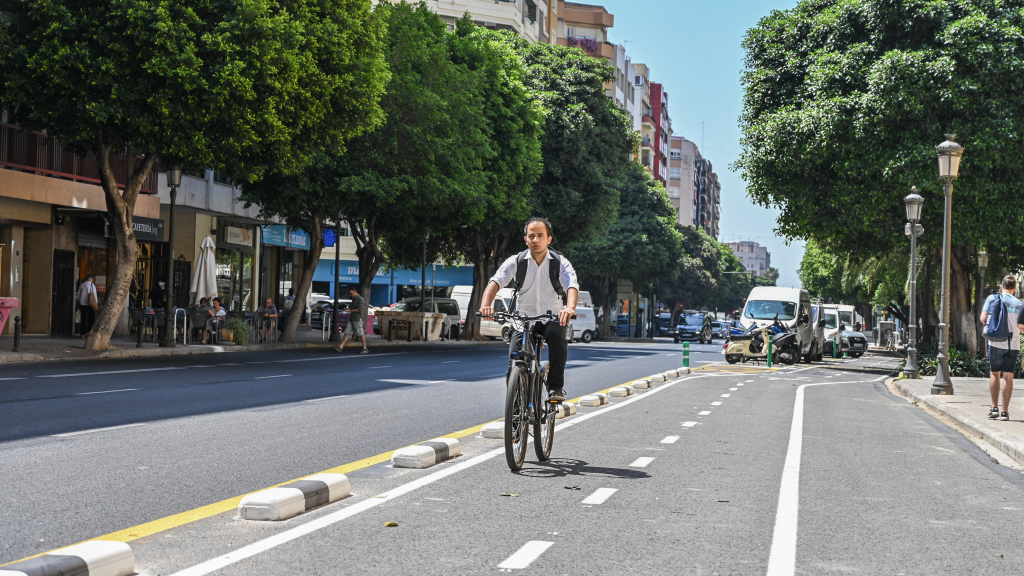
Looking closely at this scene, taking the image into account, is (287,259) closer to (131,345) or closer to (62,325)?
(62,325)

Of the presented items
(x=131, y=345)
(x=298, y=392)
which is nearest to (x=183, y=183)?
(x=131, y=345)

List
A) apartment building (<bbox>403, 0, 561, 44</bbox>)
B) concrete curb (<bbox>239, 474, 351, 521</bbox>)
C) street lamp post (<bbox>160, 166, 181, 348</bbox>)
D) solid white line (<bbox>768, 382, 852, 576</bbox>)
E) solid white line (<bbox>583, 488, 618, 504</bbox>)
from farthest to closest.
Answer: apartment building (<bbox>403, 0, 561, 44</bbox>) → street lamp post (<bbox>160, 166, 181, 348</bbox>) → solid white line (<bbox>583, 488, 618, 504</bbox>) → concrete curb (<bbox>239, 474, 351, 521</bbox>) → solid white line (<bbox>768, 382, 852, 576</bbox>)

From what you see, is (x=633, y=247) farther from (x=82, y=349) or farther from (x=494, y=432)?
(x=494, y=432)

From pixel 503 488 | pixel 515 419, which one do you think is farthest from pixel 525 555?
pixel 515 419

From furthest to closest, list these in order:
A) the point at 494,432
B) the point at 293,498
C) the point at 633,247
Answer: the point at 633,247 < the point at 494,432 < the point at 293,498

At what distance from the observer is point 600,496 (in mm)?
6824

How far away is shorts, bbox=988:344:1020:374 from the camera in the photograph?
12.9 meters

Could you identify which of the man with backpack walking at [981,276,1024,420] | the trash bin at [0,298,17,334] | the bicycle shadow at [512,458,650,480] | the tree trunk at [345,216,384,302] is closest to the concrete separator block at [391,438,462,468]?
the bicycle shadow at [512,458,650,480]

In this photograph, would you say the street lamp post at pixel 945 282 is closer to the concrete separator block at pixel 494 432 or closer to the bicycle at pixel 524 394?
the concrete separator block at pixel 494 432

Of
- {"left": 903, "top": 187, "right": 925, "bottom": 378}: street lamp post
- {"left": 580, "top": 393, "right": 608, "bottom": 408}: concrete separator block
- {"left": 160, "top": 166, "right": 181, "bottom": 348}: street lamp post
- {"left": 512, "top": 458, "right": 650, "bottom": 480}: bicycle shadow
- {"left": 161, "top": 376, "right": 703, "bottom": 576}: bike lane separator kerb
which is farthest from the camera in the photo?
{"left": 160, "top": 166, "right": 181, "bottom": 348}: street lamp post

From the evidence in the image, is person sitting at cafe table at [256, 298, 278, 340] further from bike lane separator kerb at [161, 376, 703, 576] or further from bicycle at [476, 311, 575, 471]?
bicycle at [476, 311, 575, 471]

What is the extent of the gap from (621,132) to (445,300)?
35.4ft

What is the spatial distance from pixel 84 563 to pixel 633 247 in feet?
205

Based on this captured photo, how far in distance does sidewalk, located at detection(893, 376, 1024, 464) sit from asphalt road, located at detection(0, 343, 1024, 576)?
0.39 meters
